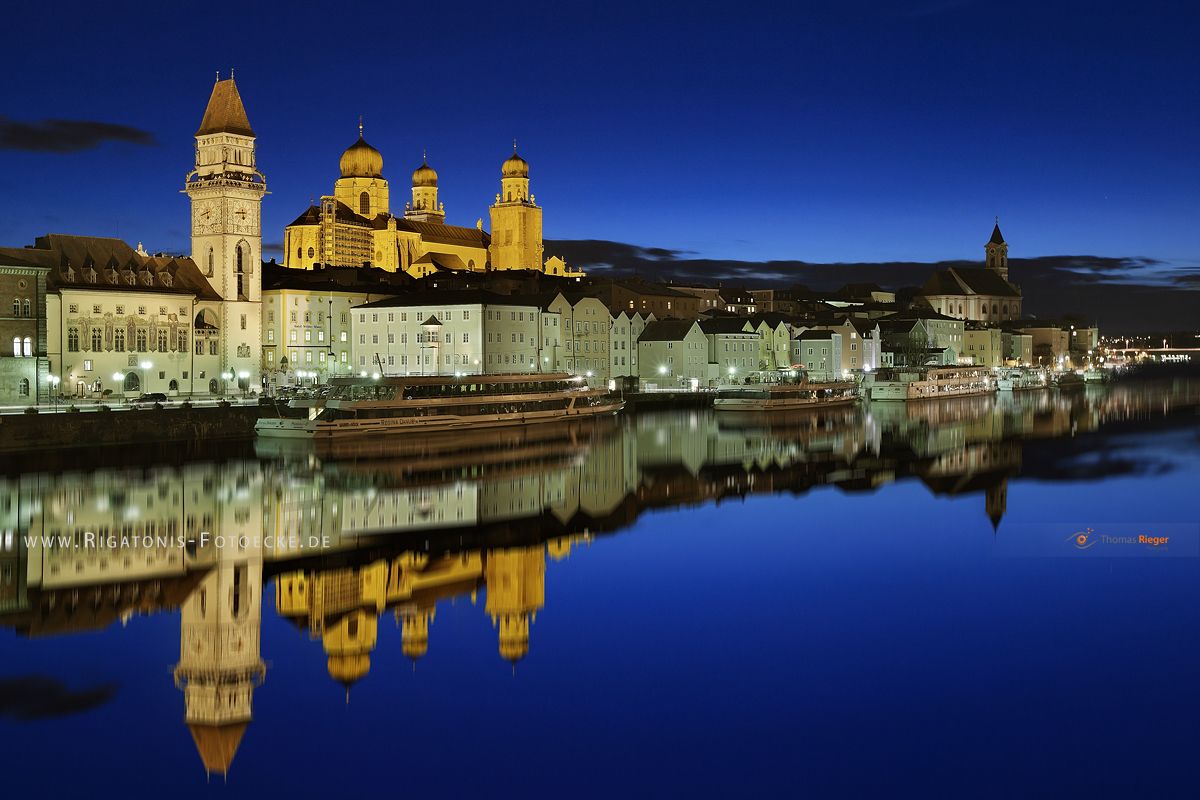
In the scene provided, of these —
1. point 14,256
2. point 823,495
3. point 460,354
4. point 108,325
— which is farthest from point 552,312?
point 823,495

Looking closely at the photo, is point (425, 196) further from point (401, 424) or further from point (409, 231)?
point (401, 424)

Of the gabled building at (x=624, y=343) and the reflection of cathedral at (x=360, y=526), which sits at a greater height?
the gabled building at (x=624, y=343)

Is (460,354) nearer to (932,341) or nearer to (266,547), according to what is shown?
(266,547)

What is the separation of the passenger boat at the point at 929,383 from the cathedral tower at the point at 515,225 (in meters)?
33.6

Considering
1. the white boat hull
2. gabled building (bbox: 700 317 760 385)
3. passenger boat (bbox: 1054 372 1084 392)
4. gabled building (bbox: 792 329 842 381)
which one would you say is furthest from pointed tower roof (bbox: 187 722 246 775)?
passenger boat (bbox: 1054 372 1084 392)

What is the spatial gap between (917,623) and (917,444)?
30.9 meters

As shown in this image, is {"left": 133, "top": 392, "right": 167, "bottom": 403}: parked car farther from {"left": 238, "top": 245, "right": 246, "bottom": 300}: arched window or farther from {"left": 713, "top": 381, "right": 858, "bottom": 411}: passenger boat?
{"left": 713, "top": 381, "right": 858, "bottom": 411}: passenger boat

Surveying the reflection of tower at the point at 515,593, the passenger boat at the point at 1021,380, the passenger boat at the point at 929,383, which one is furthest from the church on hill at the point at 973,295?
the reflection of tower at the point at 515,593

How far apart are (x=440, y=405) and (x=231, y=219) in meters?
15.4

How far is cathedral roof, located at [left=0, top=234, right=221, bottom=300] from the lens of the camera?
164 feet

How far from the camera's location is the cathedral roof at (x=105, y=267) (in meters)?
50.0

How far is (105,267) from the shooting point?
52.4m

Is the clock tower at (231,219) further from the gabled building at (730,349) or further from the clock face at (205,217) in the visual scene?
the gabled building at (730,349)

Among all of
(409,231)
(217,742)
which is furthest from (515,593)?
(409,231)
